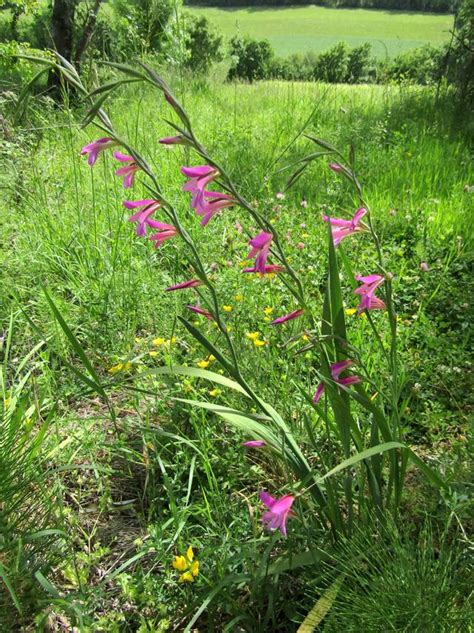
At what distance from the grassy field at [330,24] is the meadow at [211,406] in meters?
27.7

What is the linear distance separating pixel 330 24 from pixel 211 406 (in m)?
46.7

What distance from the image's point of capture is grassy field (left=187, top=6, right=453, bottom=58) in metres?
30.3

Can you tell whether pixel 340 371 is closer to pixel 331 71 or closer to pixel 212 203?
pixel 212 203

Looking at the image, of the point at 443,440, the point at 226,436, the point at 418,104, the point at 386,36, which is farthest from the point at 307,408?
the point at 386,36

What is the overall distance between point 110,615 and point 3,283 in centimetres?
159

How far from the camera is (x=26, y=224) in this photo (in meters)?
Result: 2.59

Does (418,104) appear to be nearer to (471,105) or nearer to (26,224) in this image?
(471,105)

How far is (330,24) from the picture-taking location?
39531mm

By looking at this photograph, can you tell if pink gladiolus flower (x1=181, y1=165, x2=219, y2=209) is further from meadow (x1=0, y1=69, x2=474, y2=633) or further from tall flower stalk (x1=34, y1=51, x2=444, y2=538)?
meadow (x1=0, y1=69, x2=474, y2=633)

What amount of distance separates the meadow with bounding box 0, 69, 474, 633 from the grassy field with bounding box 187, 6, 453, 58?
27.7m

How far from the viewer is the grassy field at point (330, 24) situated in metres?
30.3

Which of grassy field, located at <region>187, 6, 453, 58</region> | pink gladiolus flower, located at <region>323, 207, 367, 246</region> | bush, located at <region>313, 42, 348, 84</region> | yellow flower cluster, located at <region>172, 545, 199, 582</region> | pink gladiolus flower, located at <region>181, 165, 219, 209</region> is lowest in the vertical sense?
yellow flower cluster, located at <region>172, 545, 199, 582</region>

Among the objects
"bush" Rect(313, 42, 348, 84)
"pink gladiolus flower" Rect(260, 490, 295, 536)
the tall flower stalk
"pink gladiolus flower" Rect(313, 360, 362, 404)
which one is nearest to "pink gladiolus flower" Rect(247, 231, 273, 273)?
the tall flower stalk

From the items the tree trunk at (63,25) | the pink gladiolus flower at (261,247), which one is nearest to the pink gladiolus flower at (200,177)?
the pink gladiolus flower at (261,247)
